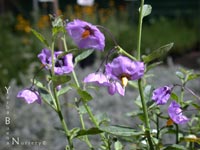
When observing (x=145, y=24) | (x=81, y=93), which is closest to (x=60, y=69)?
(x=81, y=93)

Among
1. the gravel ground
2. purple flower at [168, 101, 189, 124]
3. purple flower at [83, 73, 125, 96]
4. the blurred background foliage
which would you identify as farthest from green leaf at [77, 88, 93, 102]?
the blurred background foliage

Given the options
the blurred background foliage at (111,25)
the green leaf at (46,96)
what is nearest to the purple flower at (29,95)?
the green leaf at (46,96)

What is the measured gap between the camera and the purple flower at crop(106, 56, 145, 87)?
2.81 feet

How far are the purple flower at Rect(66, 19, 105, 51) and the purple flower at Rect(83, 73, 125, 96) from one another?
0.06 m

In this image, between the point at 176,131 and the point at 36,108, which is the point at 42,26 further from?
the point at 176,131

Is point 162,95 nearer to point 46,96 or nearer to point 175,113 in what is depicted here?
point 175,113

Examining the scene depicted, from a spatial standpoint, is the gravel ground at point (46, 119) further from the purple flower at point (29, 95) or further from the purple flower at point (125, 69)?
the purple flower at point (125, 69)

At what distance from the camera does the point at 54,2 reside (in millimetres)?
3213

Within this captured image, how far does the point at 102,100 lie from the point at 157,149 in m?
2.70

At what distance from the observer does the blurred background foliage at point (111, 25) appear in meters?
6.06

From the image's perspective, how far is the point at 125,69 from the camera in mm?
860

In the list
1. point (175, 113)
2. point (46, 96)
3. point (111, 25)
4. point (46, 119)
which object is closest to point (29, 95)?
point (46, 96)

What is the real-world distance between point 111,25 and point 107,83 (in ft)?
23.8

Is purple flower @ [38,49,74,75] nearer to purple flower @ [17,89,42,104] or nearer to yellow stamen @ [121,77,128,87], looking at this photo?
purple flower @ [17,89,42,104]
